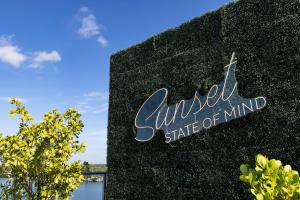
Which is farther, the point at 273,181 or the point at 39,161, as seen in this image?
the point at 39,161

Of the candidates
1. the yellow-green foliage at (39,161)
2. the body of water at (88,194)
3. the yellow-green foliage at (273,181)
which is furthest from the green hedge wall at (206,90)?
the yellow-green foliage at (273,181)

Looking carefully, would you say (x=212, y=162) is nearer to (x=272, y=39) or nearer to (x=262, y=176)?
(x=272, y=39)

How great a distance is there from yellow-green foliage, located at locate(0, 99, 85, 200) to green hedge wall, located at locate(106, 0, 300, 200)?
1.27 meters

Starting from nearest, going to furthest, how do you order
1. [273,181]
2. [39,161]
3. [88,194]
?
[273,181]
[39,161]
[88,194]

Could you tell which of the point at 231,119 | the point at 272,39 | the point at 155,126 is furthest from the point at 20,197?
the point at 272,39

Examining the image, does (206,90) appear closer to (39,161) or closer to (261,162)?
(39,161)

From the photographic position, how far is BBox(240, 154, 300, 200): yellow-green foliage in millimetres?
1682

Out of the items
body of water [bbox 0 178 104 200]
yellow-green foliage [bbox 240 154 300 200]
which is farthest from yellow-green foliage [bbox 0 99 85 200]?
yellow-green foliage [bbox 240 154 300 200]

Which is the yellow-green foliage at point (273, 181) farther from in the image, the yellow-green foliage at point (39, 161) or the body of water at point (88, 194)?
the body of water at point (88, 194)

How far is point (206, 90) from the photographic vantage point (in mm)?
5863

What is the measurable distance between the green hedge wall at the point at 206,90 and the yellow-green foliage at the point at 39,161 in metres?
1.27

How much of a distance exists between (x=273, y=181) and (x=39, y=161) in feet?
15.6

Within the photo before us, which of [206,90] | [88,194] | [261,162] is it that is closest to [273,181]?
[261,162]

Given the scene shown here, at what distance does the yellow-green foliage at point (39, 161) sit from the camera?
5.68m
